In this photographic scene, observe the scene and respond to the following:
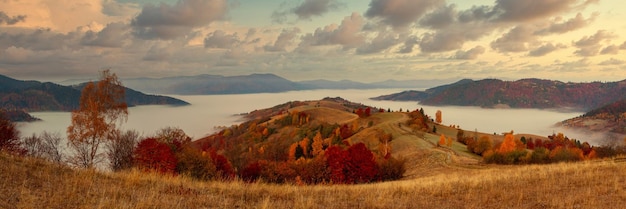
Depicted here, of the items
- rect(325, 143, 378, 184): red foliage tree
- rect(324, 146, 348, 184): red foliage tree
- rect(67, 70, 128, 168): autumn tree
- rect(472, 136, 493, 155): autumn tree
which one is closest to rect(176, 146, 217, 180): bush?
rect(67, 70, 128, 168): autumn tree

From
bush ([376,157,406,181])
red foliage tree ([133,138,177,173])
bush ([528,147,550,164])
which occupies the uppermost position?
red foliage tree ([133,138,177,173])

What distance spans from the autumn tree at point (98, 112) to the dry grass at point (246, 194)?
2305 centimetres

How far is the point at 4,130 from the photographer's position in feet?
207

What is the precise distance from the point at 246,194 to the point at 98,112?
2916 cm

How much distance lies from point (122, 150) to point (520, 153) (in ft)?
259

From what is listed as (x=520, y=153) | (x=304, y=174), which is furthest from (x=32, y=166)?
(x=520, y=153)

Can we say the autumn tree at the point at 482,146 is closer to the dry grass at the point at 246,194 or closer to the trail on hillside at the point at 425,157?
the trail on hillside at the point at 425,157

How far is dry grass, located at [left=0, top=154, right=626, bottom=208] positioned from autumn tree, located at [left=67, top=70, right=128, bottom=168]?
23054mm

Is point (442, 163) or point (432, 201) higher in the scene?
point (432, 201)

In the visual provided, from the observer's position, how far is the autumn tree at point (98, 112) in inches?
1474

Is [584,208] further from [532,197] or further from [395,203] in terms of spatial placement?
[395,203]

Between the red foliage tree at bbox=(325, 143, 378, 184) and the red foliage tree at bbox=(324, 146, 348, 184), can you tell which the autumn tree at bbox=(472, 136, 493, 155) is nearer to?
the red foliage tree at bbox=(325, 143, 378, 184)

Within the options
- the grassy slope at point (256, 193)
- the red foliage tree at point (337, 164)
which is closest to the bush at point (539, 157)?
the red foliage tree at point (337, 164)

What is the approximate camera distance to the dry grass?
1212cm
